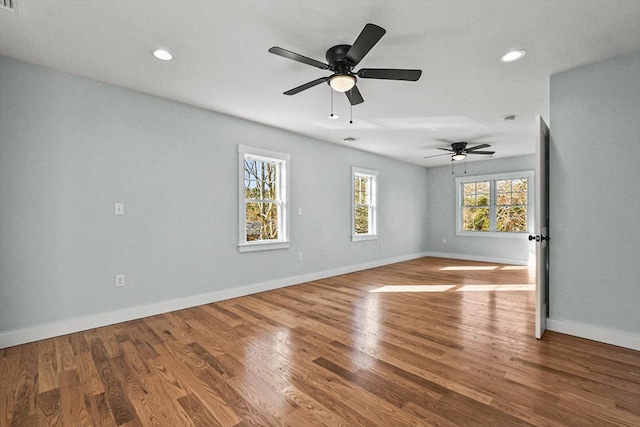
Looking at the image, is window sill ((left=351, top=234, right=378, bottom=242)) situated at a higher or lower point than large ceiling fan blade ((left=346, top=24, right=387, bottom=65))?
lower

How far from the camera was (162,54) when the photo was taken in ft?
8.55

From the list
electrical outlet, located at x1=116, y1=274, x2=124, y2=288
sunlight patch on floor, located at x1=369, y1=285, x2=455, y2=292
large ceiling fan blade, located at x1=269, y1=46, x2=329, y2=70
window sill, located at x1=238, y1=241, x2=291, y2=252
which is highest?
large ceiling fan blade, located at x1=269, y1=46, x2=329, y2=70

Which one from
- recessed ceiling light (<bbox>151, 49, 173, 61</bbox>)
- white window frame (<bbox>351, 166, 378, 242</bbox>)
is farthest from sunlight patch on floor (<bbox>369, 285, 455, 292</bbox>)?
recessed ceiling light (<bbox>151, 49, 173, 61</bbox>)

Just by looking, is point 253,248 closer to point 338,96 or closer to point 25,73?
point 338,96

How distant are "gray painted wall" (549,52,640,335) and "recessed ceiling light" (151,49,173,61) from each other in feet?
12.1

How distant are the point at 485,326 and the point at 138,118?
4387mm

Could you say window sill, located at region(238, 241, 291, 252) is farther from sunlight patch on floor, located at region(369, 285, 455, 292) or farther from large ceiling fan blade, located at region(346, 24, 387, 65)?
large ceiling fan blade, located at region(346, 24, 387, 65)

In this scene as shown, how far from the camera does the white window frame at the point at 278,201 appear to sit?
430cm

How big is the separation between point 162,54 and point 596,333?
4.58 m

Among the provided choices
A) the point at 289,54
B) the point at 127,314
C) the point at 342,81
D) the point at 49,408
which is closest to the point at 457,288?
the point at 342,81

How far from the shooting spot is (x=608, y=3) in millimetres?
1971

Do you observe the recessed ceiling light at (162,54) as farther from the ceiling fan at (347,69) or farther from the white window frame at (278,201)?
the white window frame at (278,201)

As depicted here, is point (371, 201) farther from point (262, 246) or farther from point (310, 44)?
point (310, 44)

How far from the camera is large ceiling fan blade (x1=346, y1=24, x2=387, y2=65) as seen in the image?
73.5 inches
